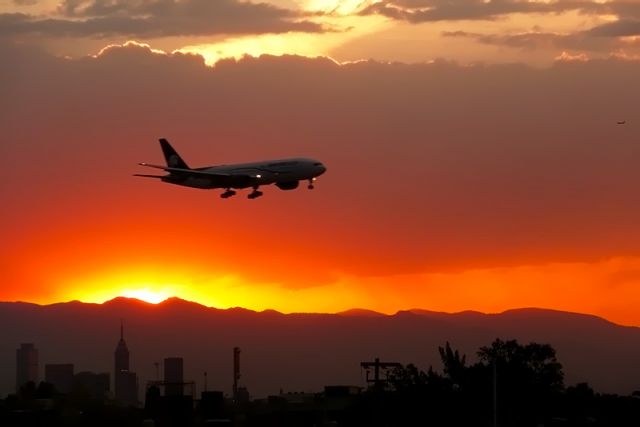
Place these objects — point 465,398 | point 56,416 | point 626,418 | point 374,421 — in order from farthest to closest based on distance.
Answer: point 465,398
point 626,418
point 374,421
point 56,416

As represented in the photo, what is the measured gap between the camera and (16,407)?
138 meters

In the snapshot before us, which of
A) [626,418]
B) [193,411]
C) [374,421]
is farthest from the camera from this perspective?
[626,418]

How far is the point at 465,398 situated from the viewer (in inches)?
7771

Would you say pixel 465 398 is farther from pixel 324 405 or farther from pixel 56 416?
pixel 56 416

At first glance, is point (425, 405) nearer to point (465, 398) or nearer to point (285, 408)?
point (465, 398)

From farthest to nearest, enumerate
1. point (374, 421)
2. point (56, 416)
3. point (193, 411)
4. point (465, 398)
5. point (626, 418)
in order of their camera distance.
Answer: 1. point (465, 398)
2. point (626, 418)
3. point (374, 421)
4. point (193, 411)
5. point (56, 416)

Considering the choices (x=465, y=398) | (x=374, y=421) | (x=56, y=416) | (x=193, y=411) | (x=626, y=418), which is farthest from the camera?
(x=465, y=398)

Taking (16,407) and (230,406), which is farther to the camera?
(230,406)

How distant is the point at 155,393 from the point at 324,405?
19.4 metres

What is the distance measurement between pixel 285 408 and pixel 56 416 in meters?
37.2

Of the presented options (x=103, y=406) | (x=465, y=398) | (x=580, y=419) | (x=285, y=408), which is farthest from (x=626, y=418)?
(x=103, y=406)

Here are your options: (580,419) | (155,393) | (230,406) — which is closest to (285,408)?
(230,406)

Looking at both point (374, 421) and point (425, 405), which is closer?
point (374, 421)

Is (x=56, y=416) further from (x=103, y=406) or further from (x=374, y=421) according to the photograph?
(x=374, y=421)
